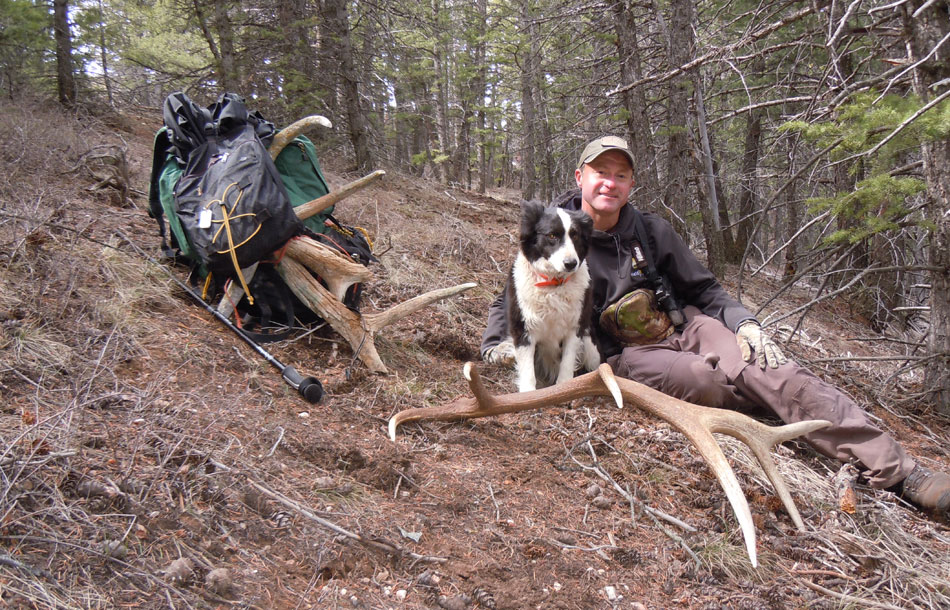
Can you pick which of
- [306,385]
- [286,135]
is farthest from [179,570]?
[286,135]

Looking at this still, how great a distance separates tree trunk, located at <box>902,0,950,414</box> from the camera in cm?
367

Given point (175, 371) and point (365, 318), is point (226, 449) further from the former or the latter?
point (365, 318)

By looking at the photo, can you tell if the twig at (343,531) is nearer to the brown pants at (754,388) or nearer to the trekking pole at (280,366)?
the trekking pole at (280,366)

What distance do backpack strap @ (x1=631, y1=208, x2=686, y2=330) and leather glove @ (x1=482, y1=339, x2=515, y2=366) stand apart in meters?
1.12

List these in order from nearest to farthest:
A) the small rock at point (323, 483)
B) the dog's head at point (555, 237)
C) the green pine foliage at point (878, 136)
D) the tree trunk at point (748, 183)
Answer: the small rock at point (323, 483) < the green pine foliage at point (878, 136) < the dog's head at point (555, 237) < the tree trunk at point (748, 183)

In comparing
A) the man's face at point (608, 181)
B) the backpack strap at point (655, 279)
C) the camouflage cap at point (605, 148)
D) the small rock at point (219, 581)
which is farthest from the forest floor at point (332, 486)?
the camouflage cap at point (605, 148)

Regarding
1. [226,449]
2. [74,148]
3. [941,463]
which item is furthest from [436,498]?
[74,148]

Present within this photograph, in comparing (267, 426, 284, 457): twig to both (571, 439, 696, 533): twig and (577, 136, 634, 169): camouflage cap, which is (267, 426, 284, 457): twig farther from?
(577, 136, 634, 169): camouflage cap

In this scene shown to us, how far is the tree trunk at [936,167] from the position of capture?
3670mm

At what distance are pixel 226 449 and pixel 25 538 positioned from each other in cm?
82

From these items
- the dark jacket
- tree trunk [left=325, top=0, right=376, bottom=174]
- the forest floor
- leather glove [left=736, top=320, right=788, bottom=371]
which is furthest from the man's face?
tree trunk [left=325, top=0, right=376, bottom=174]

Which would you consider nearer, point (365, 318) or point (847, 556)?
point (847, 556)

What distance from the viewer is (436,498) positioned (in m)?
2.59

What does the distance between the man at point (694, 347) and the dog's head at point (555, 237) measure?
0.29m
